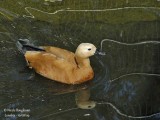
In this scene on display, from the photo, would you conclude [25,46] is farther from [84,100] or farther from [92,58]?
[84,100]

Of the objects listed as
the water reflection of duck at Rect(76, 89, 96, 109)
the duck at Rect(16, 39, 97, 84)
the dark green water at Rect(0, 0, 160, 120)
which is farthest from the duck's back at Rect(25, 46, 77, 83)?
the water reflection of duck at Rect(76, 89, 96, 109)

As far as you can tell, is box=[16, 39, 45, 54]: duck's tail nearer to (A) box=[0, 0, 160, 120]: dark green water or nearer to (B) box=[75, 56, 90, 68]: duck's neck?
(A) box=[0, 0, 160, 120]: dark green water

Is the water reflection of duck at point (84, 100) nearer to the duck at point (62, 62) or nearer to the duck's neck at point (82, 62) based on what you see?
the duck at point (62, 62)

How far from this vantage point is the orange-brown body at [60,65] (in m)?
8.11

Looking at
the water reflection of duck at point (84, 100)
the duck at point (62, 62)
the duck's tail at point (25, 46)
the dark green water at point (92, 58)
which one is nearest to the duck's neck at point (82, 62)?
the duck at point (62, 62)

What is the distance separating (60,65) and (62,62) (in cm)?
5

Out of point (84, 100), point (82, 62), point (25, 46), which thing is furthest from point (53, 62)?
point (84, 100)

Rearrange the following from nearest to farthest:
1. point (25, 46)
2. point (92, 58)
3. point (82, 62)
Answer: point (82, 62) → point (25, 46) → point (92, 58)

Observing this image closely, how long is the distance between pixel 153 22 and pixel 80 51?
2151 millimetres

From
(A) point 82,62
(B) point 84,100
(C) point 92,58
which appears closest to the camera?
(B) point 84,100

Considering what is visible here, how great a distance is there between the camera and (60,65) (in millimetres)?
8078

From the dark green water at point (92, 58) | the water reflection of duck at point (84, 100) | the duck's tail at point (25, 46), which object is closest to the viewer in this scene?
the dark green water at point (92, 58)

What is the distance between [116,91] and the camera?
26.1 ft

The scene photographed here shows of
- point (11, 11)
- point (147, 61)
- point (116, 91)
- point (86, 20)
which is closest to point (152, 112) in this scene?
point (116, 91)
